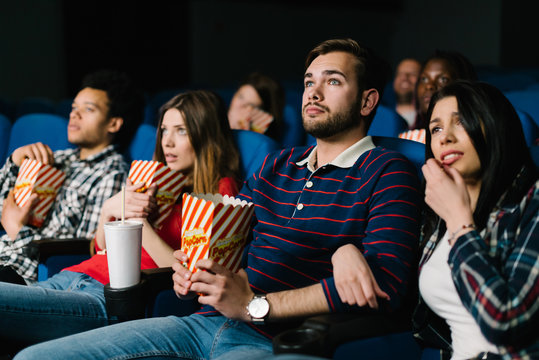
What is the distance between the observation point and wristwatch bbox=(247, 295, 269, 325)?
1365 mm

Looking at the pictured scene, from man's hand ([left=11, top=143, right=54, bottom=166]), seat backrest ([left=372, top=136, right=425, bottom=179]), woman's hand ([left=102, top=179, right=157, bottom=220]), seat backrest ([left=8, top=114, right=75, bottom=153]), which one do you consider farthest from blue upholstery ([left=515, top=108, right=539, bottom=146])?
seat backrest ([left=8, top=114, right=75, bottom=153])

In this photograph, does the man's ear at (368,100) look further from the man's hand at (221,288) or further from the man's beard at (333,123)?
the man's hand at (221,288)

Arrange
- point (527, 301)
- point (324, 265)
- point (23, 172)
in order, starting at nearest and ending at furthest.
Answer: point (527, 301), point (324, 265), point (23, 172)

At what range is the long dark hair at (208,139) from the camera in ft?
6.75

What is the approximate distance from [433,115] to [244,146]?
968 mm

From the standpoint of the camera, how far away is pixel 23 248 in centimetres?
220

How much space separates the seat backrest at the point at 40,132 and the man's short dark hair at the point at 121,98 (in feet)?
1.46

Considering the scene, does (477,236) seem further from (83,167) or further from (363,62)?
(83,167)

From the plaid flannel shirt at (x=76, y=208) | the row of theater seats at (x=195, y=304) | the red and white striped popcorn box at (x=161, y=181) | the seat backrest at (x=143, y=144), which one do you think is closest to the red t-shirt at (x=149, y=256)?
the red and white striped popcorn box at (x=161, y=181)

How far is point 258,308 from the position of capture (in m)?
1.37

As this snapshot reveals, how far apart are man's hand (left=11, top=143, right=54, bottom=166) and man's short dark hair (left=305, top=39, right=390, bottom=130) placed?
130cm

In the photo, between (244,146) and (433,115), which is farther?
(244,146)

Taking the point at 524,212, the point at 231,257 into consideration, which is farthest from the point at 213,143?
the point at 524,212

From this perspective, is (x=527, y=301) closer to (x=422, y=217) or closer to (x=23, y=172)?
(x=422, y=217)
